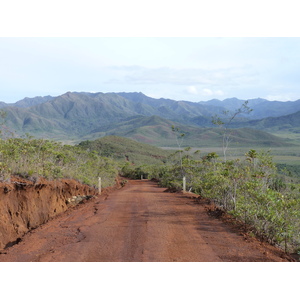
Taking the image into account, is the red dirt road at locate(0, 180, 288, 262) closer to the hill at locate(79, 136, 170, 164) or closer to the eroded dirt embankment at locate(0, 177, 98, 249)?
the eroded dirt embankment at locate(0, 177, 98, 249)

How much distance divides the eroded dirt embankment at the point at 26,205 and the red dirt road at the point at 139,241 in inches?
24.6

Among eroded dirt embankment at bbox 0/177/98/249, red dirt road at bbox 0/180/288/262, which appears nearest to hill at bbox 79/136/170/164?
eroded dirt embankment at bbox 0/177/98/249

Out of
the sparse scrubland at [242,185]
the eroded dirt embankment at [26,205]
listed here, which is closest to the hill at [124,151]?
the sparse scrubland at [242,185]

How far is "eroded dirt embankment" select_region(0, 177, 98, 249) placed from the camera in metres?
8.98

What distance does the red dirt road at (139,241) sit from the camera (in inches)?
258

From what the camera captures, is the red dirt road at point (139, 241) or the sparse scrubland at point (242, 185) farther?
the sparse scrubland at point (242, 185)

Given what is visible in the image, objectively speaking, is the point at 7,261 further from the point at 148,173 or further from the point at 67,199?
the point at 148,173

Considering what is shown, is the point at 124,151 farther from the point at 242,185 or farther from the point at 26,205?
the point at 242,185

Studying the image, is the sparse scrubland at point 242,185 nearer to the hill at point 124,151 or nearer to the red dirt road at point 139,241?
the red dirt road at point 139,241

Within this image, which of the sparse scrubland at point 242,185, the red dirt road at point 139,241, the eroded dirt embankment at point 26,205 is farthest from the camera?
the eroded dirt embankment at point 26,205

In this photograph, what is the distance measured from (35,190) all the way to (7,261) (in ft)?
15.5

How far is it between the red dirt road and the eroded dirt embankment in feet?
2.05

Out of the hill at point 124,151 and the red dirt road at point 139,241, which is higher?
the red dirt road at point 139,241

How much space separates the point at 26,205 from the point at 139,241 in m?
4.76
